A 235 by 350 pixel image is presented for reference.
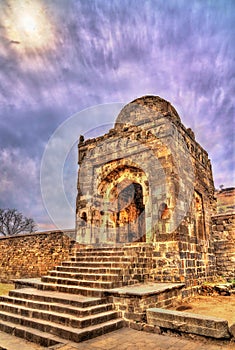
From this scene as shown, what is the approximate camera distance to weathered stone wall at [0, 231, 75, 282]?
44.9 ft

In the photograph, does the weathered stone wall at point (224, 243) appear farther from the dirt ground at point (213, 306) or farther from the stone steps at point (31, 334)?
the stone steps at point (31, 334)

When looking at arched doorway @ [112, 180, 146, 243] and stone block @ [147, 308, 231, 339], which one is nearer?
stone block @ [147, 308, 231, 339]

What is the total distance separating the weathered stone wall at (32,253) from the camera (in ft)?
44.9

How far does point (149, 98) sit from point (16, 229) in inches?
1270

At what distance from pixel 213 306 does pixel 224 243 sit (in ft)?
17.9

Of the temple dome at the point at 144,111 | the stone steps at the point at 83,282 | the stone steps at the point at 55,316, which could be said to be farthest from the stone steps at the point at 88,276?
the temple dome at the point at 144,111

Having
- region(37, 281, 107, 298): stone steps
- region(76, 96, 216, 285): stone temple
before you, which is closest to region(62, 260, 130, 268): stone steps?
region(76, 96, 216, 285): stone temple

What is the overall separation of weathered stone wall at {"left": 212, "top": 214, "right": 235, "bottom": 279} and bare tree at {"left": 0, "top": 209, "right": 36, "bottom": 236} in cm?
3083

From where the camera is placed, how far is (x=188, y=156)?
33.4ft

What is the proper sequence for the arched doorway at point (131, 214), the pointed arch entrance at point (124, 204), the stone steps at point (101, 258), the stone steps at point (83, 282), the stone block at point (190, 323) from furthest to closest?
the arched doorway at point (131, 214)
the pointed arch entrance at point (124, 204)
the stone steps at point (101, 258)
the stone steps at point (83, 282)
the stone block at point (190, 323)

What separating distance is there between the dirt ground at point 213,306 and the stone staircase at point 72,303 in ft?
5.10

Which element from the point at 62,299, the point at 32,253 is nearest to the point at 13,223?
the point at 32,253

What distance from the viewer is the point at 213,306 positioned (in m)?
6.56

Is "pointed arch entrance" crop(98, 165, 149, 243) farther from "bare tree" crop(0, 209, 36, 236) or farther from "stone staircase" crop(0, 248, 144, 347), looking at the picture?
"bare tree" crop(0, 209, 36, 236)
